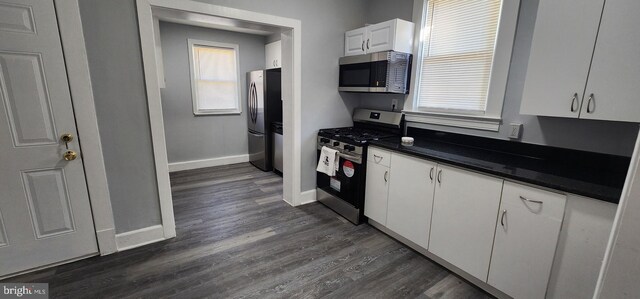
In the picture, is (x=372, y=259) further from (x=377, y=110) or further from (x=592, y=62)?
(x=592, y=62)

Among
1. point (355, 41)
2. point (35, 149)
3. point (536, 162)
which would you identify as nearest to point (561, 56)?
point (536, 162)

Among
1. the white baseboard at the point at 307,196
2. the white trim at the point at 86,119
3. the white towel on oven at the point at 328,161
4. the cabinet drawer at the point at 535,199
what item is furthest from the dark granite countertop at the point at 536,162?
the white trim at the point at 86,119

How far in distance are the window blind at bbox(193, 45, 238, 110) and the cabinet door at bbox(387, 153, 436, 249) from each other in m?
3.55

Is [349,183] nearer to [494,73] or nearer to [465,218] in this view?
[465,218]

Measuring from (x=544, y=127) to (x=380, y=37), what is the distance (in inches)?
64.0

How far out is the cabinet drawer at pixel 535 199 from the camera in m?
1.45

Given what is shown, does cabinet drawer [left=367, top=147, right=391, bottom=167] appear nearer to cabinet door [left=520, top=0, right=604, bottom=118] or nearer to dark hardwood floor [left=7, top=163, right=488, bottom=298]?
dark hardwood floor [left=7, top=163, right=488, bottom=298]

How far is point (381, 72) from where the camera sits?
266cm

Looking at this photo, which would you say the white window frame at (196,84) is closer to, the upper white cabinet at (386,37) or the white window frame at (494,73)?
the upper white cabinet at (386,37)

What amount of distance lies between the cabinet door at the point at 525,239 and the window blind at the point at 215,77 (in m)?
4.44

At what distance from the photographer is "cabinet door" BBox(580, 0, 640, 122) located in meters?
1.35

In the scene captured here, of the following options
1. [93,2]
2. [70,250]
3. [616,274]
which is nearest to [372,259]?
[616,274]

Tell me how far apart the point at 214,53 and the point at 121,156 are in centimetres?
295

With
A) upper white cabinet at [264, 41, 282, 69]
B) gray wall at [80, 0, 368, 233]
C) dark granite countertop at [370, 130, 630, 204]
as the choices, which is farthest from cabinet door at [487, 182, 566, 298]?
upper white cabinet at [264, 41, 282, 69]
